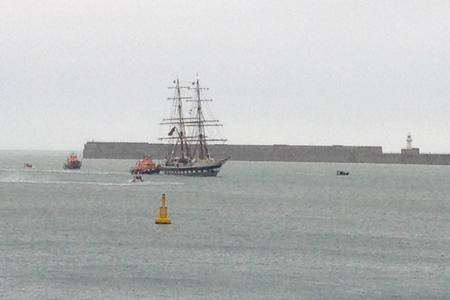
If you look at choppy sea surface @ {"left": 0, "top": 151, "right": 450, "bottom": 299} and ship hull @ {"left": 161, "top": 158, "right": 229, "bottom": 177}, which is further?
ship hull @ {"left": 161, "top": 158, "right": 229, "bottom": 177}

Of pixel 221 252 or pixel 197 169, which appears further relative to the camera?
pixel 197 169

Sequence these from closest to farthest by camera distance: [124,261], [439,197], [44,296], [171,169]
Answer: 1. [44,296]
2. [124,261]
3. [439,197]
4. [171,169]

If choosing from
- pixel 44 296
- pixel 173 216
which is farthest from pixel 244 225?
pixel 44 296

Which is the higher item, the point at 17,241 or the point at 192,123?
the point at 192,123

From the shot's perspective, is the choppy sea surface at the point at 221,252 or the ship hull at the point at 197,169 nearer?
the choppy sea surface at the point at 221,252

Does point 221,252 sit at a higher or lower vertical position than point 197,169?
lower

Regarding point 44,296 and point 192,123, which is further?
point 192,123

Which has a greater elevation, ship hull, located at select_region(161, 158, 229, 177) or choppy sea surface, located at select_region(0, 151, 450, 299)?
ship hull, located at select_region(161, 158, 229, 177)

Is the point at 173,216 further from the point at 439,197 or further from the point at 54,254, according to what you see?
the point at 439,197

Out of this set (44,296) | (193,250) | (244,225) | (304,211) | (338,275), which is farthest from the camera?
(304,211)

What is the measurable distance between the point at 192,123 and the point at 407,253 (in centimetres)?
14207

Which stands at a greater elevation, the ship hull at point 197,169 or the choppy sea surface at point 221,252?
the ship hull at point 197,169

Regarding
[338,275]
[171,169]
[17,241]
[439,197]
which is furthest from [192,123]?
[338,275]

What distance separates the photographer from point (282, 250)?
5672cm
